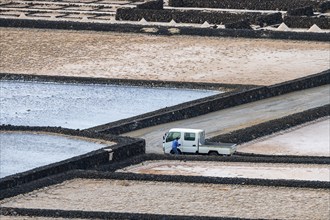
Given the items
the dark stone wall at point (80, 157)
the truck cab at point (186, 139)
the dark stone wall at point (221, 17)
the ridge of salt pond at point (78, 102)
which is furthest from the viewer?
the dark stone wall at point (221, 17)

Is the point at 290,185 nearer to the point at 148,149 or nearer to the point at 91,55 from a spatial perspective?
the point at 148,149

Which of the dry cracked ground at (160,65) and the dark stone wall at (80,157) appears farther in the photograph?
the dark stone wall at (80,157)

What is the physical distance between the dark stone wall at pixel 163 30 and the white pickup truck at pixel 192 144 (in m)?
20.5

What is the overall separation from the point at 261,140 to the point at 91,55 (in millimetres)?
16378

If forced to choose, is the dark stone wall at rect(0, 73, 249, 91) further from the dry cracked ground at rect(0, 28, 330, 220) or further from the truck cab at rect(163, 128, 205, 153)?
Result: the truck cab at rect(163, 128, 205, 153)

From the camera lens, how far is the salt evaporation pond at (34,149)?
123 feet

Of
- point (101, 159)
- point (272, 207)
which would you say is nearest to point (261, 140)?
point (101, 159)

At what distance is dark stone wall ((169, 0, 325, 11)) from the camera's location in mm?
73500

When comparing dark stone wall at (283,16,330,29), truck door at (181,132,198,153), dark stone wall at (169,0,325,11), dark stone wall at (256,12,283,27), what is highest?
truck door at (181,132,198,153)

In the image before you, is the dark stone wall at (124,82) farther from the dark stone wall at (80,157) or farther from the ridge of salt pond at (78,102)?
the dark stone wall at (80,157)

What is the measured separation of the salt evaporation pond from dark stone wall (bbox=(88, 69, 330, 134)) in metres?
1.82

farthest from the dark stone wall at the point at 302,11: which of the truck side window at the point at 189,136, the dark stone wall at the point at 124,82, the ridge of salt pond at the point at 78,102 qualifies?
the truck side window at the point at 189,136

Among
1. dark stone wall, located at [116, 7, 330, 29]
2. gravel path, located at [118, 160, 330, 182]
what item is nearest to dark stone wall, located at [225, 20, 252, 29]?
dark stone wall, located at [116, 7, 330, 29]

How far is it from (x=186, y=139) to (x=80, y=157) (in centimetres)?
446
